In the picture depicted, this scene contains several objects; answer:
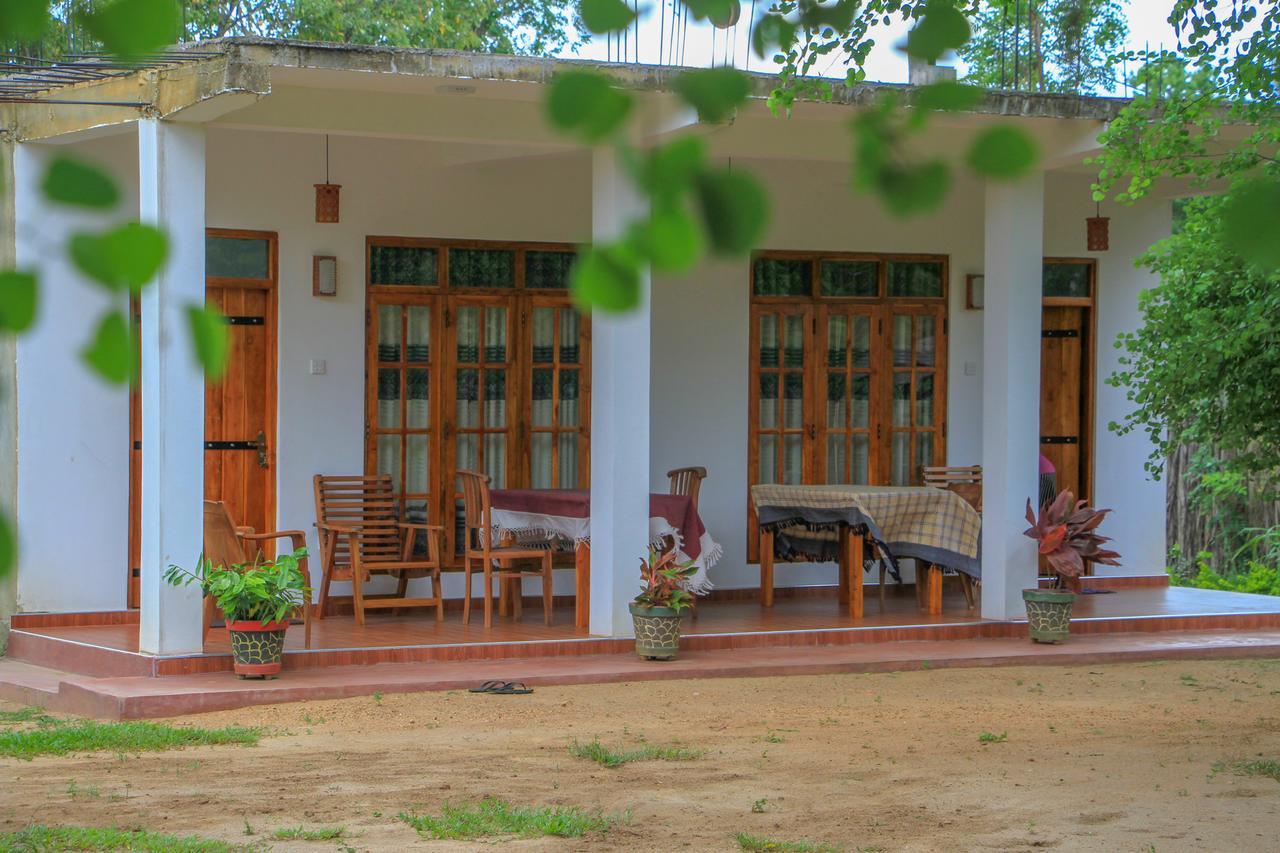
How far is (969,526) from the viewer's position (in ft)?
32.8

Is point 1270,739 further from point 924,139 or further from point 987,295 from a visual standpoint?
point 924,139

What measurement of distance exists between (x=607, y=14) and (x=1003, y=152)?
1.11 feet

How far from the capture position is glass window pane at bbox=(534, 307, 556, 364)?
10555mm

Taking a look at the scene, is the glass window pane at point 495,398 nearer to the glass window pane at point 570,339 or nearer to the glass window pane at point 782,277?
the glass window pane at point 570,339

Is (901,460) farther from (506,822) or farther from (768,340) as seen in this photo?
(506,822)

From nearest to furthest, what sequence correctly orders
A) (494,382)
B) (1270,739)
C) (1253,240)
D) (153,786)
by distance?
(1253,240) < (153,786) < (1270,739) < (494,382)

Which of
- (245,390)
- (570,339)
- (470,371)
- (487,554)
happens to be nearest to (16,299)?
(487,554)

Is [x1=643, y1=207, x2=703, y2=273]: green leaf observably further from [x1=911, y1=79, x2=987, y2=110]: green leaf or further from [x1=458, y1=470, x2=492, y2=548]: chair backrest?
[x1=458, y1=470, x2=492, y2=548]: chair backrest

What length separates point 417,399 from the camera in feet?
33.8

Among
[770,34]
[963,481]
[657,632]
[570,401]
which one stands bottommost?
[657,632]

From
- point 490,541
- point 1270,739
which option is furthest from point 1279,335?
point 490,541

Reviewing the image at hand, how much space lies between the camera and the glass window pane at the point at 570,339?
1063 centimetres

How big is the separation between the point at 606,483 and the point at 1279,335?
352 cm

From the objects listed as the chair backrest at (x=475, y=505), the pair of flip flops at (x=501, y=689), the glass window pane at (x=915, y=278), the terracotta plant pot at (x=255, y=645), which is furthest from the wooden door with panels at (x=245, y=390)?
the glass window pane at (x=915, y=278)
